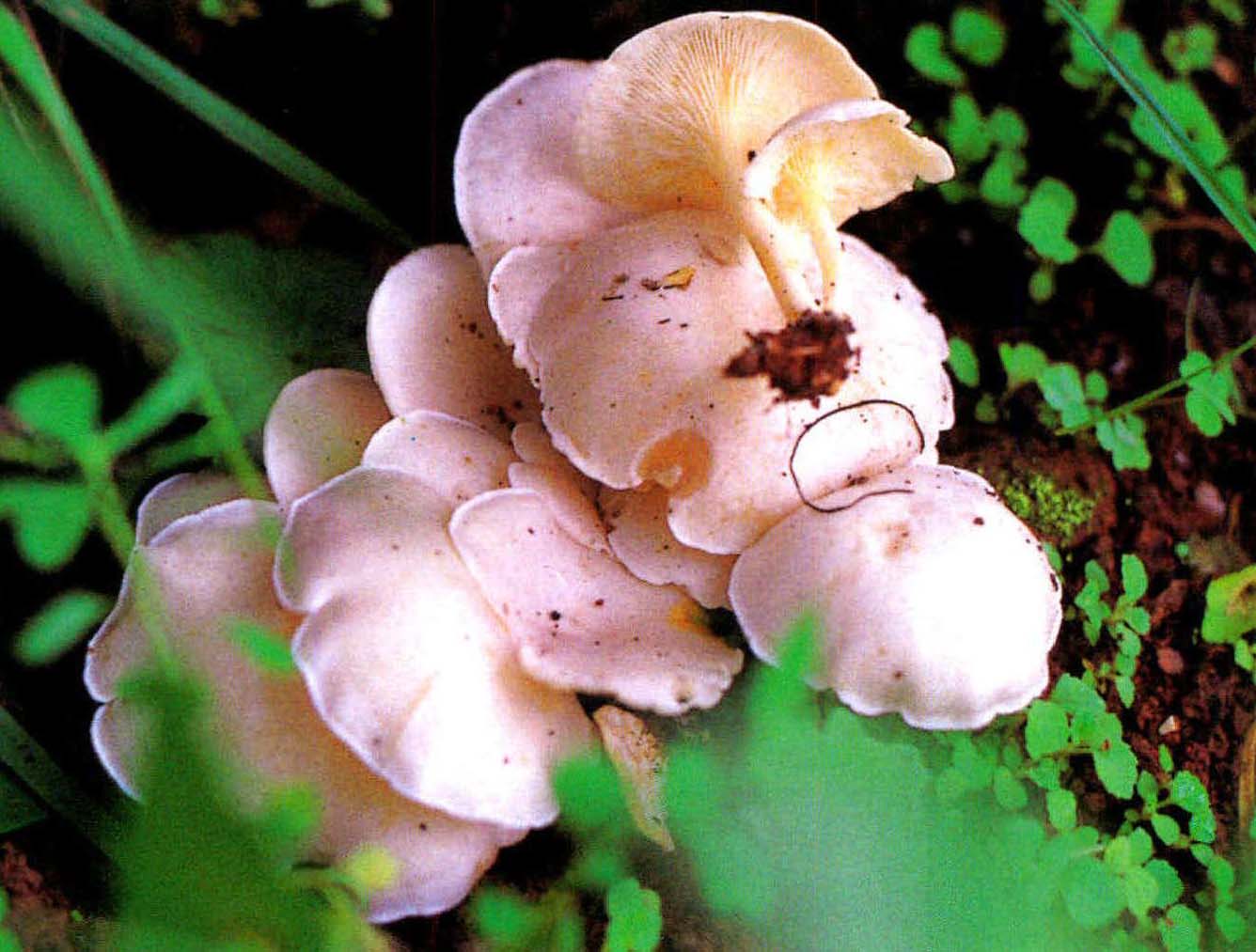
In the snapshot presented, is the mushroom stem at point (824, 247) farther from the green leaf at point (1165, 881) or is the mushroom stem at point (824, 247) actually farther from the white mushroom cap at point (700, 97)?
the green leaf at point (1165, 881)

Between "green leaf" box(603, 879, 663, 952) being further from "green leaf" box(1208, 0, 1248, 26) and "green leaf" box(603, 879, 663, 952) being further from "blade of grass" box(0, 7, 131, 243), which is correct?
"green leaf" box(1208, 0, 1248, 26)

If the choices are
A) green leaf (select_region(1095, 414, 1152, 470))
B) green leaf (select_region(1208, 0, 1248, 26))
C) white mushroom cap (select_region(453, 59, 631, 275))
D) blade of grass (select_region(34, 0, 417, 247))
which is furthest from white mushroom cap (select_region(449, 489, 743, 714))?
green leaf (select_region(1208, 0, 1248, 26))

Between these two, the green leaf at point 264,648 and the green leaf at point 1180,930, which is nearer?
the green leaf at point 264,648

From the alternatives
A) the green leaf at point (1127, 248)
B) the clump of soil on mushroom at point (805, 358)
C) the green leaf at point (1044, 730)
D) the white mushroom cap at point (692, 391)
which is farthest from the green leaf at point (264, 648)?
the green leaf at point (1127, 248)

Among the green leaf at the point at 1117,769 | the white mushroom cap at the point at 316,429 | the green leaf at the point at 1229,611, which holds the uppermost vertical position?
the white mushroom cap at the point at 316,429

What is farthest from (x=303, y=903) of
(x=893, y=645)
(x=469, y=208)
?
(x=469, y=208)

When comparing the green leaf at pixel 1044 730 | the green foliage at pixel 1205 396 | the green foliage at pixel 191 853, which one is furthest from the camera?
the green foliage at pixel 1205 396
